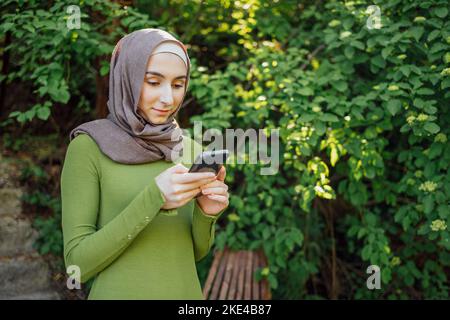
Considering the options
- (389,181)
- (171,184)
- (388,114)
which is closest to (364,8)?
(388,114)

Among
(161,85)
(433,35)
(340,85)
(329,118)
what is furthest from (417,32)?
(161,85)

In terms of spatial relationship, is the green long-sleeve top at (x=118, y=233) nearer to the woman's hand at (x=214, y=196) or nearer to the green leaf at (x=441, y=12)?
the woman's hand at (x=214, y=196)

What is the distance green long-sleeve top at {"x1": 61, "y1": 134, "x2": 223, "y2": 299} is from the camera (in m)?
1.38

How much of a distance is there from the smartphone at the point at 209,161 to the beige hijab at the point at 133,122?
219 mm

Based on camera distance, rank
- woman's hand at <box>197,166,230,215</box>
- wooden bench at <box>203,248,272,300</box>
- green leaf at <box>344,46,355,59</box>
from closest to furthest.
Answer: woman's hand at <box>197,166,230,215</box>
green leaf at <box>344,46,355,59</box>
wooden bench at <box>203,248,272,300</box>

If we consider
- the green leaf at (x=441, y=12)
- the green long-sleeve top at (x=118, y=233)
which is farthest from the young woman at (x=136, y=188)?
the green leaf at (x=441, y=12)

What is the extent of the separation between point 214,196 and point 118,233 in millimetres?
307

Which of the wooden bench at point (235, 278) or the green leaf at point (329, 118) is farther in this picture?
the wooden bench at point (235, 278)

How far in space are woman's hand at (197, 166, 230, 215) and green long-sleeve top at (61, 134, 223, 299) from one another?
0.09 feet

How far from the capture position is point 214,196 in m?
1.48

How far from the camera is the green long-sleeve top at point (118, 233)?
1376 mm

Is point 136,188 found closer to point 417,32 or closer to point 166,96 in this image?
point 166,96

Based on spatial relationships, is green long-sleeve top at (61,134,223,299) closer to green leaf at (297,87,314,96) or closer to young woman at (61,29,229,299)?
young woman at (61,29,229,299)

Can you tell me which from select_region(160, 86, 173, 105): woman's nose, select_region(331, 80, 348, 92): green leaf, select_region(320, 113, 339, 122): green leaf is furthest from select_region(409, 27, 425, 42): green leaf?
select_region(160, 86, 173, 105): woman's nose
